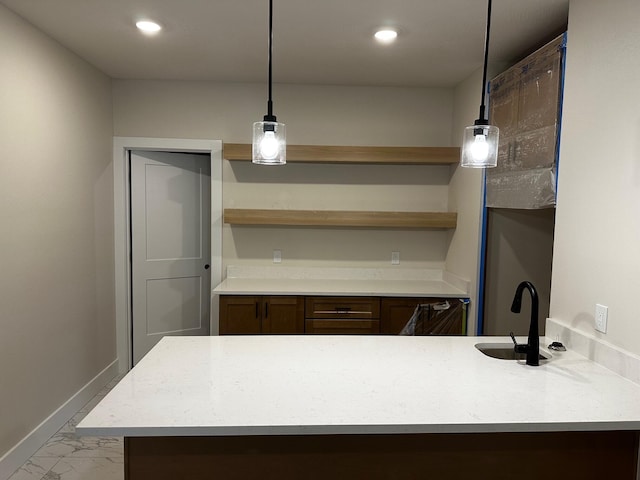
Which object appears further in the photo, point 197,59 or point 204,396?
point 197,59

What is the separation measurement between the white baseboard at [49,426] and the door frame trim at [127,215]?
392 millimetres

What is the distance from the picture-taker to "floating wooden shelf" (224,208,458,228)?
3693mm

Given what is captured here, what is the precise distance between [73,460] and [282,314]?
1582 mm

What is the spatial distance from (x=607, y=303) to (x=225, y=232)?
2908 mm

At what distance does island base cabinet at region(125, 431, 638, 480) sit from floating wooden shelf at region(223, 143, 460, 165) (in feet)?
8.16

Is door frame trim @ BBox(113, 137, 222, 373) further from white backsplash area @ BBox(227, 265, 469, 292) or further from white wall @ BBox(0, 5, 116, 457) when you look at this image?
white backsplash area @ BBox(227, 265, 469, 292)

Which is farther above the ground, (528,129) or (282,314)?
(528,129)

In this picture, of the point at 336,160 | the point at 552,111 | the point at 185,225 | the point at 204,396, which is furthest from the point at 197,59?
the point at 204,396

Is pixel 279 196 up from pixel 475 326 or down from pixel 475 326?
up

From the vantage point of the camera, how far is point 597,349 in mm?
1893

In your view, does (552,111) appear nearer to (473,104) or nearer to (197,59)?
(473,104)

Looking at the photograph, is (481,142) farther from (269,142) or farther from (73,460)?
(73,460)

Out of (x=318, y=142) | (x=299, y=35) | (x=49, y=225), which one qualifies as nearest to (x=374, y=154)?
(x=318, y=142)

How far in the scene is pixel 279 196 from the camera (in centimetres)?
393
